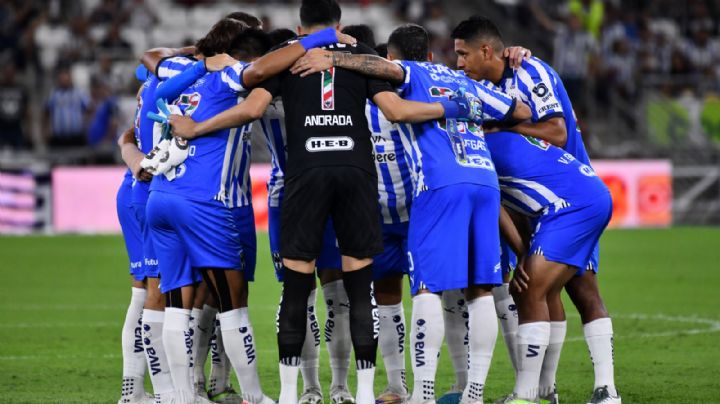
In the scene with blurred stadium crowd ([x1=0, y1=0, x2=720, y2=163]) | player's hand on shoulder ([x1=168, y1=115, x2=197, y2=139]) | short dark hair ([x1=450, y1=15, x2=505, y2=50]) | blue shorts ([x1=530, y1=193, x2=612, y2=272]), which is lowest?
blue shorts ([x1=530, y1=193, x2=612, y2=272])

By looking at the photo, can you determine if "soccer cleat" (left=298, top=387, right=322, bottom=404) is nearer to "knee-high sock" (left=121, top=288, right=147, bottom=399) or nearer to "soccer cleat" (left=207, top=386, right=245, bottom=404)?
"soccer cleat" (left=207, top=386, right=245, bottom=404)

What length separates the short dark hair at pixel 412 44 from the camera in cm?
832

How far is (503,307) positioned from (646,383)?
1463mm

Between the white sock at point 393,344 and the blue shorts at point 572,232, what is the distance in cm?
A: 119

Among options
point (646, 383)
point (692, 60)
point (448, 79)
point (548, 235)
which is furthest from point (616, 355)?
point (692, 60)

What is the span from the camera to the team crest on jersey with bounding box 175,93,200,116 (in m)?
7.86

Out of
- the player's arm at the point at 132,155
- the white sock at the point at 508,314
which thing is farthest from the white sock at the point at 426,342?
Answer: the player's arm at the point at 132,155

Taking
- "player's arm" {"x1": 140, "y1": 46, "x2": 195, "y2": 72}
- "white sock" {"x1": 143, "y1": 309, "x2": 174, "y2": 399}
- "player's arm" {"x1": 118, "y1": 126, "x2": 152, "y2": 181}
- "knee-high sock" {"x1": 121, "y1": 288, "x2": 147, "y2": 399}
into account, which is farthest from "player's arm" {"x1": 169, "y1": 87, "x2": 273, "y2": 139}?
"knee-high sock" {"x1": 121, "y1": 288, "x2": 147, "y2": 399}

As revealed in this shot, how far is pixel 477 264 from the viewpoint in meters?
7.66

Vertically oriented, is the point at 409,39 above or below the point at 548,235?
above

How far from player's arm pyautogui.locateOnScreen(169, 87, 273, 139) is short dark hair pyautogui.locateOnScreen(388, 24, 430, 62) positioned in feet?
4.00

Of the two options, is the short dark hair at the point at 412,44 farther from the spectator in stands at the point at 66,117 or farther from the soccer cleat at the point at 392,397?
the spectator in stands at the point at 66,117

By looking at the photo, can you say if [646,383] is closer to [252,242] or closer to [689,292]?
[252,242]

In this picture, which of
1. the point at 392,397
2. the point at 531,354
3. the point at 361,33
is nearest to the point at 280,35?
the point at 361,33
